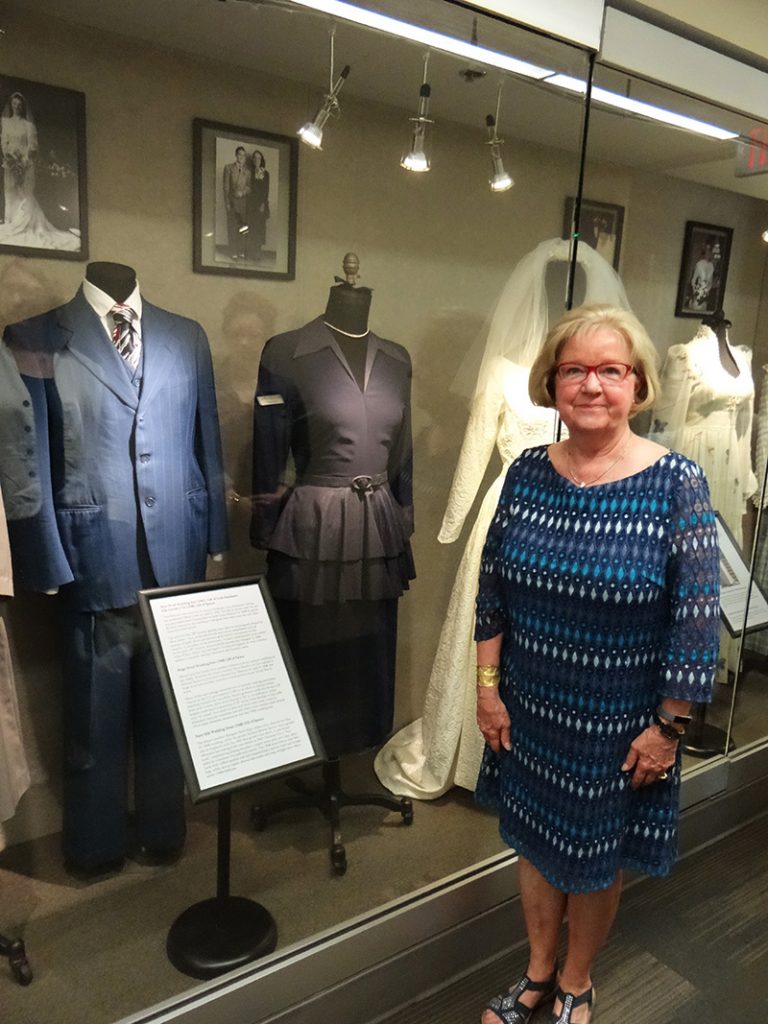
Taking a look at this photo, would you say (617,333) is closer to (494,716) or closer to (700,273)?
(494,716)

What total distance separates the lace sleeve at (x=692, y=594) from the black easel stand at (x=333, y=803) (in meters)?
1.08

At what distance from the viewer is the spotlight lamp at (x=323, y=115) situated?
1.72m

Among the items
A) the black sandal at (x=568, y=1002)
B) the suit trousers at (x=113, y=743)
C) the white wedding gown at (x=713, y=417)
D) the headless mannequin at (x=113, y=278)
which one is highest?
the headless mannequin at (x=113, y=278)

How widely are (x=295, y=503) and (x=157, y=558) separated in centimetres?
36

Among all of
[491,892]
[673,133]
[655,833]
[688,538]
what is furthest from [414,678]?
[673,133]

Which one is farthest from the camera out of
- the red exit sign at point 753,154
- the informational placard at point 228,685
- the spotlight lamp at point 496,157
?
the red exit sign at point 753,154

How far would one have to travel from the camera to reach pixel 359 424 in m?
1.94

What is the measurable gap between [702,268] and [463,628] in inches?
54.8

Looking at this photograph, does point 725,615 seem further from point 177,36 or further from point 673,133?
point 177,36

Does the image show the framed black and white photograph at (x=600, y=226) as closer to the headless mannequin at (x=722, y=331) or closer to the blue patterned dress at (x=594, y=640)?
the headless mannequin at (x=722, y=331)

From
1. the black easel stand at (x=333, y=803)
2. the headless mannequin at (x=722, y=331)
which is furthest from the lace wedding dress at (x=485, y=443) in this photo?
the headless mannequin at (x=722, y=331)

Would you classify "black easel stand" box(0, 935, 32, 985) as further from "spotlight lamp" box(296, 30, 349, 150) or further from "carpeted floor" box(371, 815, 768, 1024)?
"spotlight lamp" box(296, 30, 349, 150)

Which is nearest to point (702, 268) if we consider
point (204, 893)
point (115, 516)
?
point (115, 516)

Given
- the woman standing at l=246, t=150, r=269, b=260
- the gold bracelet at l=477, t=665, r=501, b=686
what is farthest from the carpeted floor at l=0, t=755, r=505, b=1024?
the woman standing at l=246, t=150, r=269, b=260
